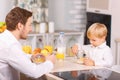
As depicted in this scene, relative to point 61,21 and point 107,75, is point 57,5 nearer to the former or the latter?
point 61,21

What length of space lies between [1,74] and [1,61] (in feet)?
0.32

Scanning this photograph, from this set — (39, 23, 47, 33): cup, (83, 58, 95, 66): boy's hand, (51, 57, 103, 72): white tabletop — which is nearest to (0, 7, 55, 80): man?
(51, 57, 103, 72): white tabletop

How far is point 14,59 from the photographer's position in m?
1.92

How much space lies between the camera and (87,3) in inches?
185

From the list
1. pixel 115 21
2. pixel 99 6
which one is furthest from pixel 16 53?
pixel 99 6

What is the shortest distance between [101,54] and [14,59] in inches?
37.4

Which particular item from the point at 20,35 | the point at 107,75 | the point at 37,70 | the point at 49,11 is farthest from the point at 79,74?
the point at 49,11

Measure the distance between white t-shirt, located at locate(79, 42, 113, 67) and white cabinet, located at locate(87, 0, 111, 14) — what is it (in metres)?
1.46

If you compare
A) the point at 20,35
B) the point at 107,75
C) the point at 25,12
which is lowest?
the point at 107,75

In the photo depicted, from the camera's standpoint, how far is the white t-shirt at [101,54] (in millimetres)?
2492

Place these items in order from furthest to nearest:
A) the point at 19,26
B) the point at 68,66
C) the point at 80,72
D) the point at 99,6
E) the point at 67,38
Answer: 1. the point at 67,38
2. the point at 99,6
3. the point at 68,66
4. the point at 80,72
5. the point at 19,26

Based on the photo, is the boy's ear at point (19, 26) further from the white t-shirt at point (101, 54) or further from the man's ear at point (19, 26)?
the white t-shirt at point (101, 54)

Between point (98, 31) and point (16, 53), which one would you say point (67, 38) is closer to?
point (98, 31)

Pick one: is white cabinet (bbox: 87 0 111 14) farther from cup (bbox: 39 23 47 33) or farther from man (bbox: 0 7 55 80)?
man (bbox: 0 7 55 80)
